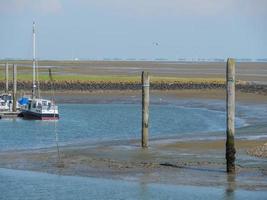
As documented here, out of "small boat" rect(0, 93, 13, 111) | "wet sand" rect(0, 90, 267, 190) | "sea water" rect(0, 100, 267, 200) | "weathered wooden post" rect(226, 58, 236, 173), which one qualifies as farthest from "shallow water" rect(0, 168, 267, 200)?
"small boat" rect(0, 93, 13, 111)

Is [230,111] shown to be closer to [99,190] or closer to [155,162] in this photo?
[155,162]

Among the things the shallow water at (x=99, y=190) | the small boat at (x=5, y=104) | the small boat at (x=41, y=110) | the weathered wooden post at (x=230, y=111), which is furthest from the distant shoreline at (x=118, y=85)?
the shallow water at (x=99, y=190)

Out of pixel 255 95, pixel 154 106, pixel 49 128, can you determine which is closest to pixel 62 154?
pixel 49 128

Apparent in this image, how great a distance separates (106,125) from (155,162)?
829 inches

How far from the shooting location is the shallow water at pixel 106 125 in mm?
38750

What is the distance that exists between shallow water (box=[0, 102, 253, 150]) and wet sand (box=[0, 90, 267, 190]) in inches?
163

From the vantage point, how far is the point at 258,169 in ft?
80.7

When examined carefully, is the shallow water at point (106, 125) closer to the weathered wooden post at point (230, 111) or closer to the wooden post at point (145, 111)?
the wooden post at point (145, 111)

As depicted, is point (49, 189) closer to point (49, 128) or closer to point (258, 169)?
point (258, 169)

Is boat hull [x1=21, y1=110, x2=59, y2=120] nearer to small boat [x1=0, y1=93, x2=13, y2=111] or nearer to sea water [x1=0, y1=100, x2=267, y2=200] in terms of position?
sea water [x1=0, y1=100, x2=267, y2=200]

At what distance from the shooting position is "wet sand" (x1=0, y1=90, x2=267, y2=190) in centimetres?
2355

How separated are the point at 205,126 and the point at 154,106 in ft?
65.1

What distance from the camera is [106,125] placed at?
47.6 metres

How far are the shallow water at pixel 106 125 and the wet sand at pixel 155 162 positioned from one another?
4.14 m
